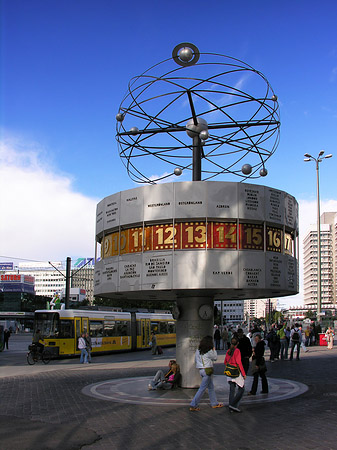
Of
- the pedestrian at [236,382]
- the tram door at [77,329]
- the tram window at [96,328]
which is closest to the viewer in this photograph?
the pedestrian at [236,382]

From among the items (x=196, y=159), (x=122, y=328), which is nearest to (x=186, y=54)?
(x=196, y=159)

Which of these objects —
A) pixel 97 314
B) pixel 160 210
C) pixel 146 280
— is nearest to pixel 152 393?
pixel 146 280

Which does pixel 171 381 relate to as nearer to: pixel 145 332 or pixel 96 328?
pixel 96 328

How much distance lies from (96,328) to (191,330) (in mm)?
18453

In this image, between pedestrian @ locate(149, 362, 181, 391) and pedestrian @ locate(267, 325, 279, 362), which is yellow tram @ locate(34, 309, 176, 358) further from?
pedestrian @ locate(149, 362, 181, 391)

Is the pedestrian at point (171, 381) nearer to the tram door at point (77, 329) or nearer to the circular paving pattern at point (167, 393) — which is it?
the circular paving pattern at point (167, 393)

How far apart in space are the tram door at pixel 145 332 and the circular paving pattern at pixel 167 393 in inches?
813

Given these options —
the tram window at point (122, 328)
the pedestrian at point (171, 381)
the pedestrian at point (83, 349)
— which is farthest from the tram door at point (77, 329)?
the pedestrian at point (171, 381)

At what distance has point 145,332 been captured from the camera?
37.0 metres

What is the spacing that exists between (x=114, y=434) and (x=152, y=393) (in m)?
4.70

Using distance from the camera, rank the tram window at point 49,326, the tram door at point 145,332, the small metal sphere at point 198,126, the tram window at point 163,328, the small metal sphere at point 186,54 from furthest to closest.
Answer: the tram window at point 163,328 < the tram door at point 145,332 < the tram window at point 49,326 < the small metal sphere at point 198,126 < the small metal sphere at point 186,54

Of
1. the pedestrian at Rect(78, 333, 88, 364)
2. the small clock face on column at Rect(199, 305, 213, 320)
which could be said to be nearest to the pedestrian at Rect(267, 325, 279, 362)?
the pedestrian at Rect(78, 333, 88, 364)

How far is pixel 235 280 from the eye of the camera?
41.7ft

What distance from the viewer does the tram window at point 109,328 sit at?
32.2 metres
